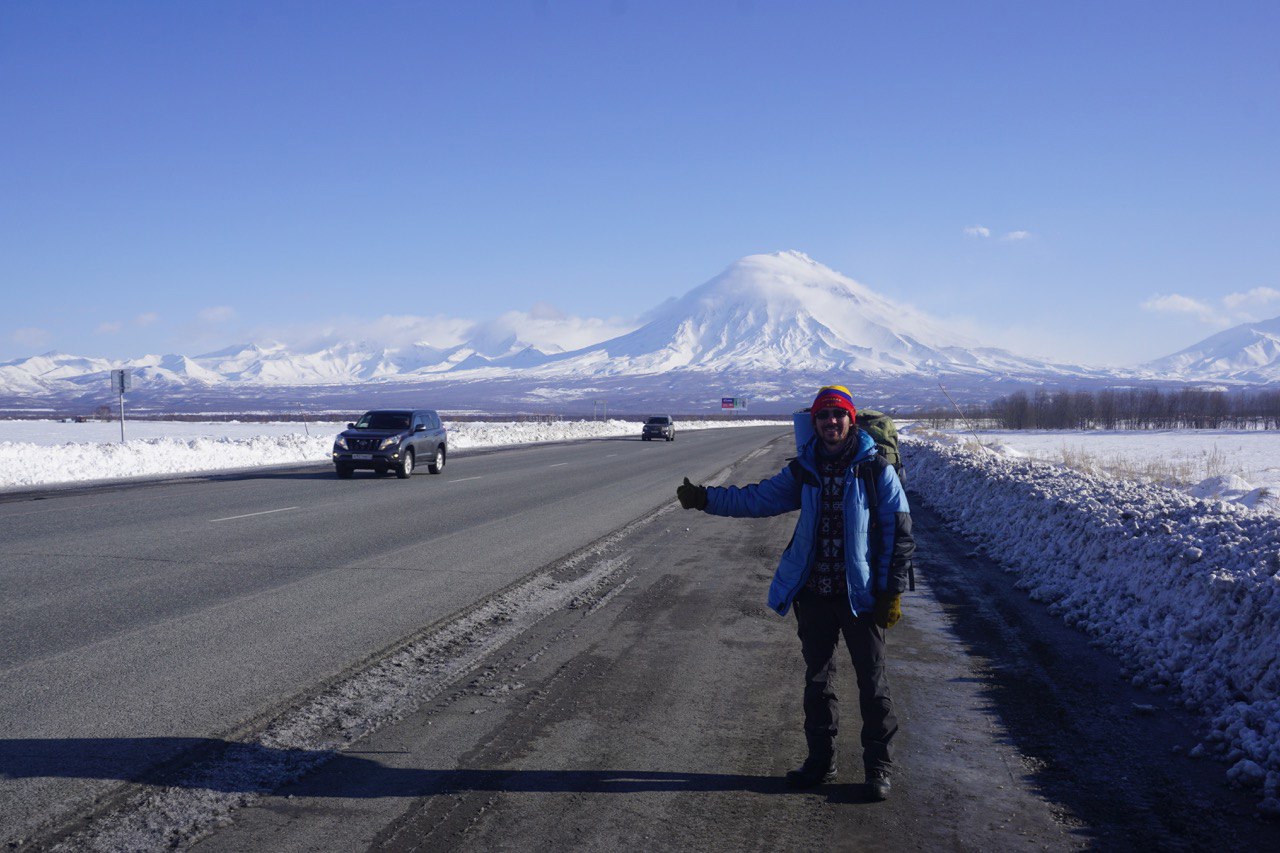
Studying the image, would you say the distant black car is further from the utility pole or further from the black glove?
the black glove

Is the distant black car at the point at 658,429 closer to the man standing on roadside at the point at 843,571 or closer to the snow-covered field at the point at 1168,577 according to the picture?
the snow-covered field at the point at 1168,577

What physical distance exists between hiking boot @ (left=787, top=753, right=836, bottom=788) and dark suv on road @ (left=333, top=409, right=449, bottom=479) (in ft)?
68.4

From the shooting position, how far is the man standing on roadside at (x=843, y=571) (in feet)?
16.1

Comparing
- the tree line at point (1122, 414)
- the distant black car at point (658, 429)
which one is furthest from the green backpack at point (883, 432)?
the tree line at point (1122, 414)

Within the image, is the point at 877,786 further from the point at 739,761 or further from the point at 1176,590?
the point at 1176,590

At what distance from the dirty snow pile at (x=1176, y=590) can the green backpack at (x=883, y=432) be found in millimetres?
2172

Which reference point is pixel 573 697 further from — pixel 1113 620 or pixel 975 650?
pixel 1113 620

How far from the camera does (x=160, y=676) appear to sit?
6418mm

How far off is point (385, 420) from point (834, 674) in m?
22.1

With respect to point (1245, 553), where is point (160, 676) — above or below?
below

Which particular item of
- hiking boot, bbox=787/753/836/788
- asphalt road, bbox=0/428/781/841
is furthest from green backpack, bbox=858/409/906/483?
asphalt road, bbox=0/428/781/841

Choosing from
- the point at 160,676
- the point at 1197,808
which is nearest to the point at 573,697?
the point at 160,676

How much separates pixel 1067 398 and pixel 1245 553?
302ft

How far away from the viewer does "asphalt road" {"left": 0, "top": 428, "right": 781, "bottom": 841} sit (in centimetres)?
528
